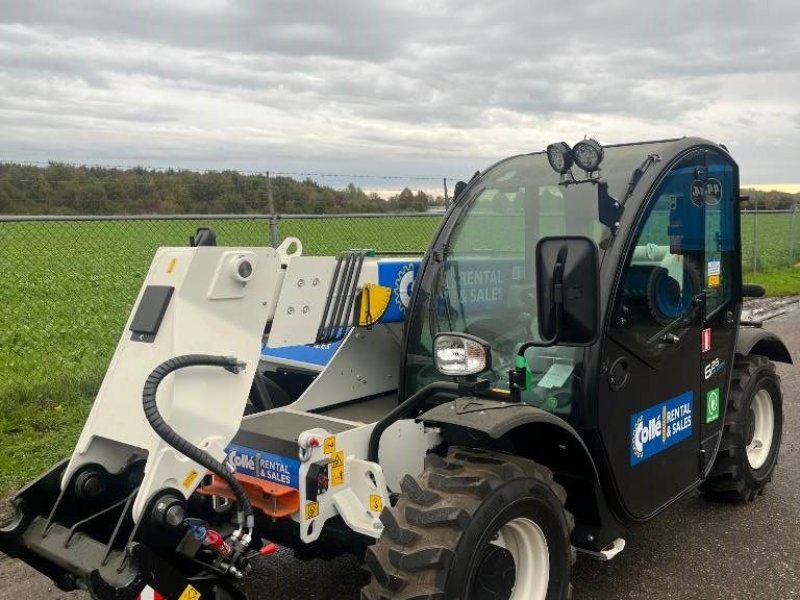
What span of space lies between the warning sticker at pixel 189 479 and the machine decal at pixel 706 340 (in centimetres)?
260

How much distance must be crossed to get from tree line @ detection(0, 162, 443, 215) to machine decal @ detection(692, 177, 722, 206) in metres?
4.51

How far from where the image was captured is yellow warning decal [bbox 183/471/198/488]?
254 cm

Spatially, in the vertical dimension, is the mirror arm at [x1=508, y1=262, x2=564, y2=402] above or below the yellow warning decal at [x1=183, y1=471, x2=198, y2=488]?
above

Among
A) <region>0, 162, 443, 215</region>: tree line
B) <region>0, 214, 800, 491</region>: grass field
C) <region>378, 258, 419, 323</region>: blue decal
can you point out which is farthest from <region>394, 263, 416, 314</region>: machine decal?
<region>0, 162, 443, 215</region>: tree line

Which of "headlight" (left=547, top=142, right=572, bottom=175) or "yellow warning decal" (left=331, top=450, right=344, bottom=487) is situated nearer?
"yellow warning decal" (left=331, top=450, right=344, bottom=487)

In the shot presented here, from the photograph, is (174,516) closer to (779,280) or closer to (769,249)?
(779,280)

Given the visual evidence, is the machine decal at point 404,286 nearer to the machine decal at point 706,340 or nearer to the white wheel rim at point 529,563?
the white wheel rim at point 529,563

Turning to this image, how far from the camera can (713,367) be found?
13.0 feet

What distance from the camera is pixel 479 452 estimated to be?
2.90m

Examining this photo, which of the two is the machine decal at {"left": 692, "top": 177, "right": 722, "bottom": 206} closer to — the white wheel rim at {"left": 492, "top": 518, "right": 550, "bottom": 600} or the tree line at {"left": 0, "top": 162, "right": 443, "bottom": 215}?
the white wheel rim at {"left": 492, "top": 518, "right": 550, "bottom": 600}

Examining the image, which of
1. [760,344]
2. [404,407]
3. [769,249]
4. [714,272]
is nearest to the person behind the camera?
[404,407]

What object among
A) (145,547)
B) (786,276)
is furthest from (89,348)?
(786,276)

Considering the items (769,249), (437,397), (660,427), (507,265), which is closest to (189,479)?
(437,397)

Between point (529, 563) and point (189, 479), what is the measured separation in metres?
1.38
